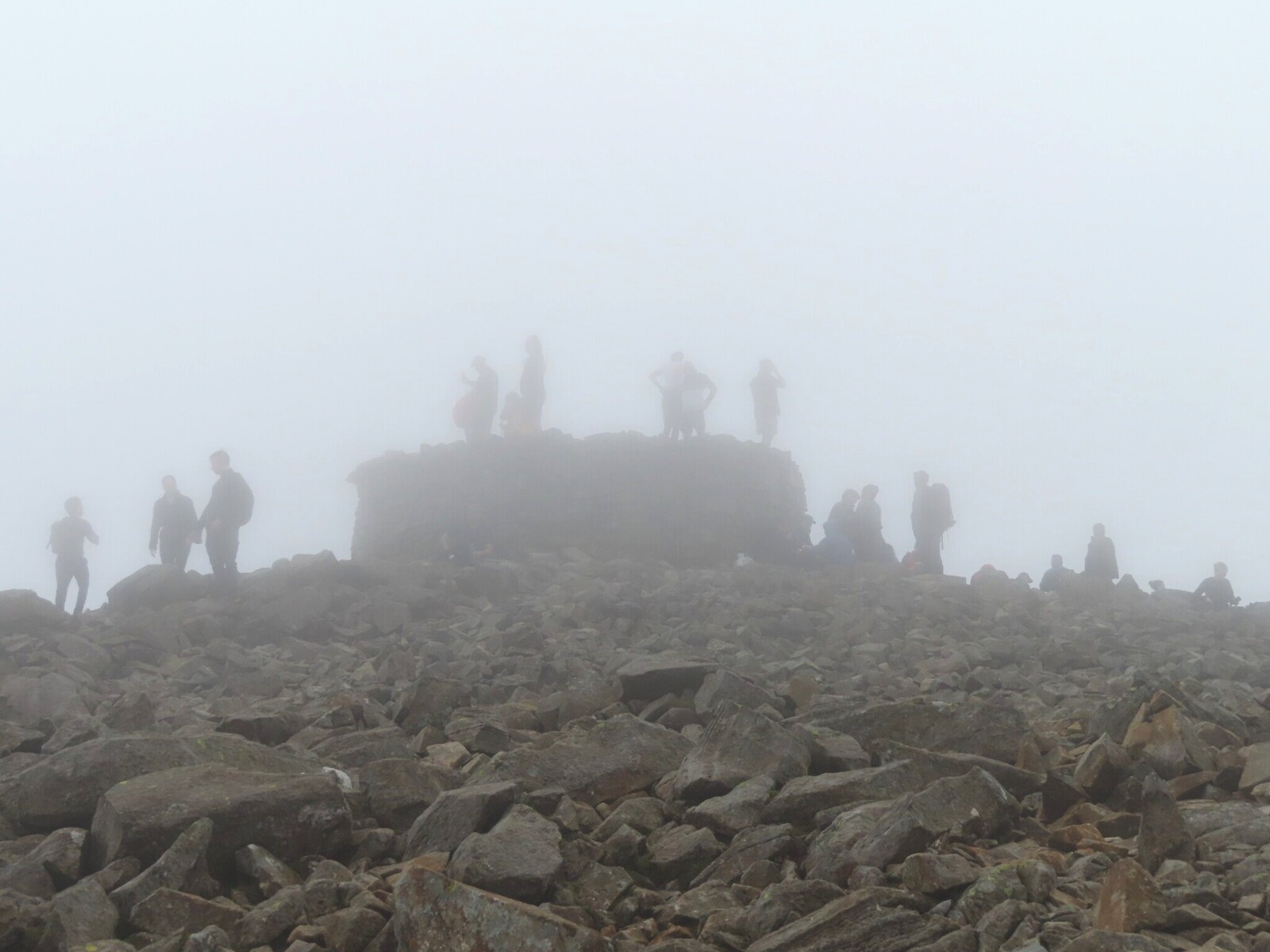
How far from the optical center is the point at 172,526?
1762 centimetres

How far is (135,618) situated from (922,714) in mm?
11603

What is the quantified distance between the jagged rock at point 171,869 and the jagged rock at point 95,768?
0.80 meters

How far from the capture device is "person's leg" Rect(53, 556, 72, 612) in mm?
17297

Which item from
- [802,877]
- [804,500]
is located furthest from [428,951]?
[804,500]

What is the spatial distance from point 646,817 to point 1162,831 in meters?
2.18

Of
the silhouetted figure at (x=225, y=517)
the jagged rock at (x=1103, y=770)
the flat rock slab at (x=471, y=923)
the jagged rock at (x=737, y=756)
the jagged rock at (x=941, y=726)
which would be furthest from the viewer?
the silhouetted figure at (x=225, y=517)

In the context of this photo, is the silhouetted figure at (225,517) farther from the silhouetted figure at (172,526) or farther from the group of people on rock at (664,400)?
the group of people on rock at (664,400)

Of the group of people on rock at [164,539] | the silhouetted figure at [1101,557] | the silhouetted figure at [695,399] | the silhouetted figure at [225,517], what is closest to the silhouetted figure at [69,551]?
the group of people on rock at [164,539]

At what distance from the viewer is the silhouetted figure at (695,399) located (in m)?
24.6

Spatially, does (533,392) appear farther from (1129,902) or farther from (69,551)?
(1129,902)

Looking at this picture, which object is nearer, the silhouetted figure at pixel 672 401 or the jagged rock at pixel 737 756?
the jagged rock at pixel 737 756

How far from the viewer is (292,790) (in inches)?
195

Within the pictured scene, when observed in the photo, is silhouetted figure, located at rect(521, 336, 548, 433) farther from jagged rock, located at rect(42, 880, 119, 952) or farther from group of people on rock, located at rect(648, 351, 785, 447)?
jagged rock, located at rect(42, 880, 119, 952)

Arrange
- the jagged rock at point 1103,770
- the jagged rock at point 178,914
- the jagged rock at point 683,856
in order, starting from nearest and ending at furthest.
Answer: the jagged rock at point 178,914
the jagged rock at point 683,856
the jagged rock at point 1103,770
